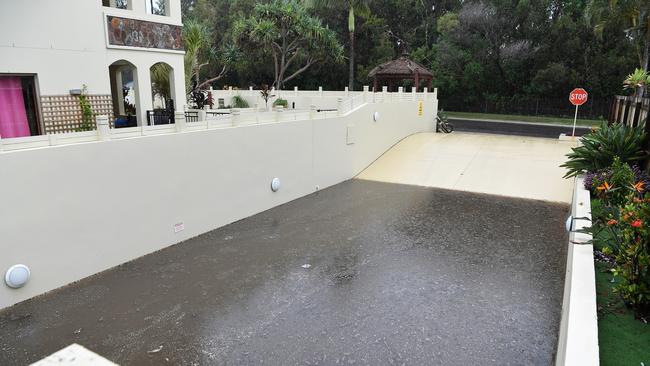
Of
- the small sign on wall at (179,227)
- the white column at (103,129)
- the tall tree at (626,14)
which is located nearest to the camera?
the white column at (103,129)

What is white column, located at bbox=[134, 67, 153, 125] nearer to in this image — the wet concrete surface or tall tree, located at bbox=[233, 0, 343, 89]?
the wet concrete surface

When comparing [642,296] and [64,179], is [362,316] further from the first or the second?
[64,179]

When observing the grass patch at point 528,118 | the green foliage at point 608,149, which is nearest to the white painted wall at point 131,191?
the green foliage at point 608,149

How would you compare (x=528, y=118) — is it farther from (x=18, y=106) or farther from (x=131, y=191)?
(x=18, y=106)

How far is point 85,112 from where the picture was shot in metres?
10.4

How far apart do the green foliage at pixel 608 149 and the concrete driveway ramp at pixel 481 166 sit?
211 cm

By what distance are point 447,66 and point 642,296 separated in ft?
106

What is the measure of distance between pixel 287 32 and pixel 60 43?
21790 millimetres

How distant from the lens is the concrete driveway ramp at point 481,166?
13906 millimetres

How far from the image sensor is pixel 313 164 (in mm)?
13797

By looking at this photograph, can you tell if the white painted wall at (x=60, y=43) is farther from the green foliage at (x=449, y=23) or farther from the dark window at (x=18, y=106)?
the green foliage at (x=449, y=23)

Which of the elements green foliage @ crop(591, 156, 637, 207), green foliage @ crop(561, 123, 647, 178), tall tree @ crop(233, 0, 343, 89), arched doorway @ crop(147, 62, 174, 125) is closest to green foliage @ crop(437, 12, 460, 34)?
tall tree @ crop(233, 0, 343, 89)

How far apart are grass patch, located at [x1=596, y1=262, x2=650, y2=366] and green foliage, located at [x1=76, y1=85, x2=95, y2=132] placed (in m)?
10.4

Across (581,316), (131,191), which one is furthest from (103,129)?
(581,316)
